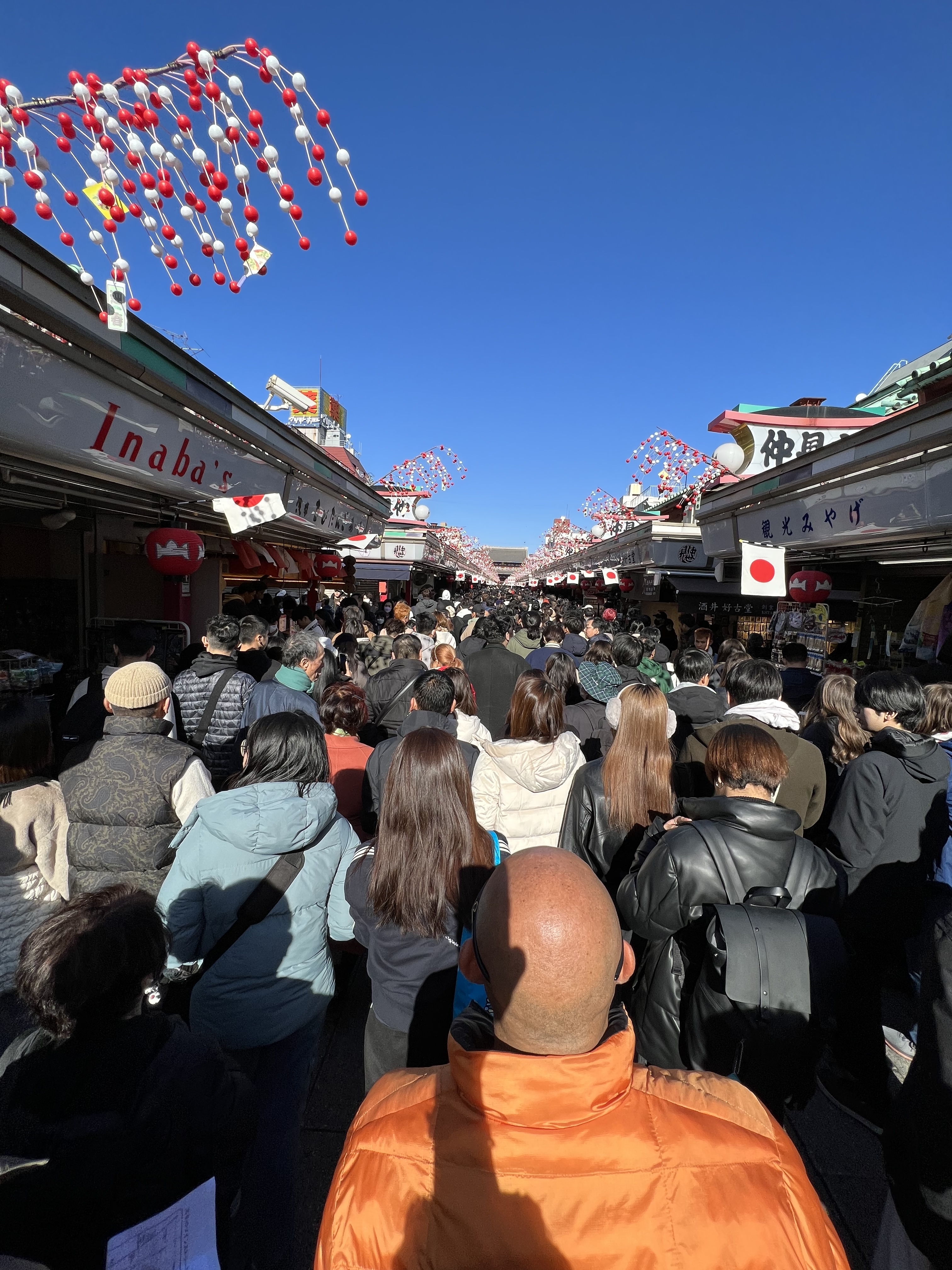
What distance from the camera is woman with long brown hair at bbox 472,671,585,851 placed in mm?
3148

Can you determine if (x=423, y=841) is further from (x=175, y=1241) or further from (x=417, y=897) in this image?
(x=175, y=1241)

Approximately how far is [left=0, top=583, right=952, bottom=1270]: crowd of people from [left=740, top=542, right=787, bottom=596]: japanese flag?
324 centimetres

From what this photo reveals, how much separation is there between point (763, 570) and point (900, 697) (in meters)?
4.62

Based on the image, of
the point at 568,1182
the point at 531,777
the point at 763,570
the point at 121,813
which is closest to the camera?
the point at 568,1182

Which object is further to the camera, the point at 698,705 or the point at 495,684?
the point at 495,684

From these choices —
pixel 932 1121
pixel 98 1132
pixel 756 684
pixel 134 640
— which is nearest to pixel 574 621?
pixel 756 684

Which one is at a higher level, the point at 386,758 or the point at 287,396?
the point at 287,396

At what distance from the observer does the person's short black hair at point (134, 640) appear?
158 inches

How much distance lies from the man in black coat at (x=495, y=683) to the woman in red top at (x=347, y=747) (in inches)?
90.6

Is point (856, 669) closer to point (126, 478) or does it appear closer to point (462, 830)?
point (462, 830)

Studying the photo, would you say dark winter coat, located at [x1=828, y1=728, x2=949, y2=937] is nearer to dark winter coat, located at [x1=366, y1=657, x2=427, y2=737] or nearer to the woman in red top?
the woman in red top

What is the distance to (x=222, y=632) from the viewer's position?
Result: 4379 mm

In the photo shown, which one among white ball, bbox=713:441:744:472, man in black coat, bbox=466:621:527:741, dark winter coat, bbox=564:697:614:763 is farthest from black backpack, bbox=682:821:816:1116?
white ball, bbox=713:441:744:472

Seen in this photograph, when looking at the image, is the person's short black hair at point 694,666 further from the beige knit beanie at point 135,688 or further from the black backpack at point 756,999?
the beige knit beanie at point 135,688
